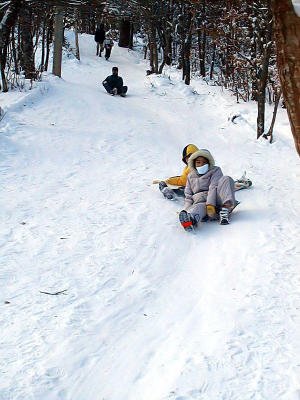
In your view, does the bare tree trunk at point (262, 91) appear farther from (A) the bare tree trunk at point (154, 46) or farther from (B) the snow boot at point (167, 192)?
(A) the bare tree trunk at point (154, 46)

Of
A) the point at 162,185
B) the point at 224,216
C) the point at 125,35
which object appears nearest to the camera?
the point at 224,216

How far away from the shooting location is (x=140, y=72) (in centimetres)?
2002

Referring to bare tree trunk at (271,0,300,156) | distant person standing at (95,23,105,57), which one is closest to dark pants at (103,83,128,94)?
distant person standing at (95,23,105,57)

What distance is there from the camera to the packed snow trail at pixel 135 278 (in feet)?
9.21

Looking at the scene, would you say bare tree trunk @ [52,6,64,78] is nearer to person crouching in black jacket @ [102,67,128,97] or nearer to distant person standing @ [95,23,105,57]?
person crouching in black jacket @ [102,67,128,97]

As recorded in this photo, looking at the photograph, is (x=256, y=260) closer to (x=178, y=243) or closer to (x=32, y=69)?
(x=178, y=243)

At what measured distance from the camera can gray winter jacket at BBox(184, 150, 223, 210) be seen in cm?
573

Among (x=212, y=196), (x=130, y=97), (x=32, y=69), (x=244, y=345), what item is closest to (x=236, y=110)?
(x=130, y=97)

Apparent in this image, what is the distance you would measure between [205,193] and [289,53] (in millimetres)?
3223

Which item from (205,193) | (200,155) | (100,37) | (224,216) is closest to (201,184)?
(205,193)

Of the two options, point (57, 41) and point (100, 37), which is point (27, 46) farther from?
point (100, 37)

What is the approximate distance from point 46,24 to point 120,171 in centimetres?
969

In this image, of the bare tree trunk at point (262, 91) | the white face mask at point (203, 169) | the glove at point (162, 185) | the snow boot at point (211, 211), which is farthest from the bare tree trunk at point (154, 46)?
the snow boot at point (211, 211)

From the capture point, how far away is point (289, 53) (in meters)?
2.66
